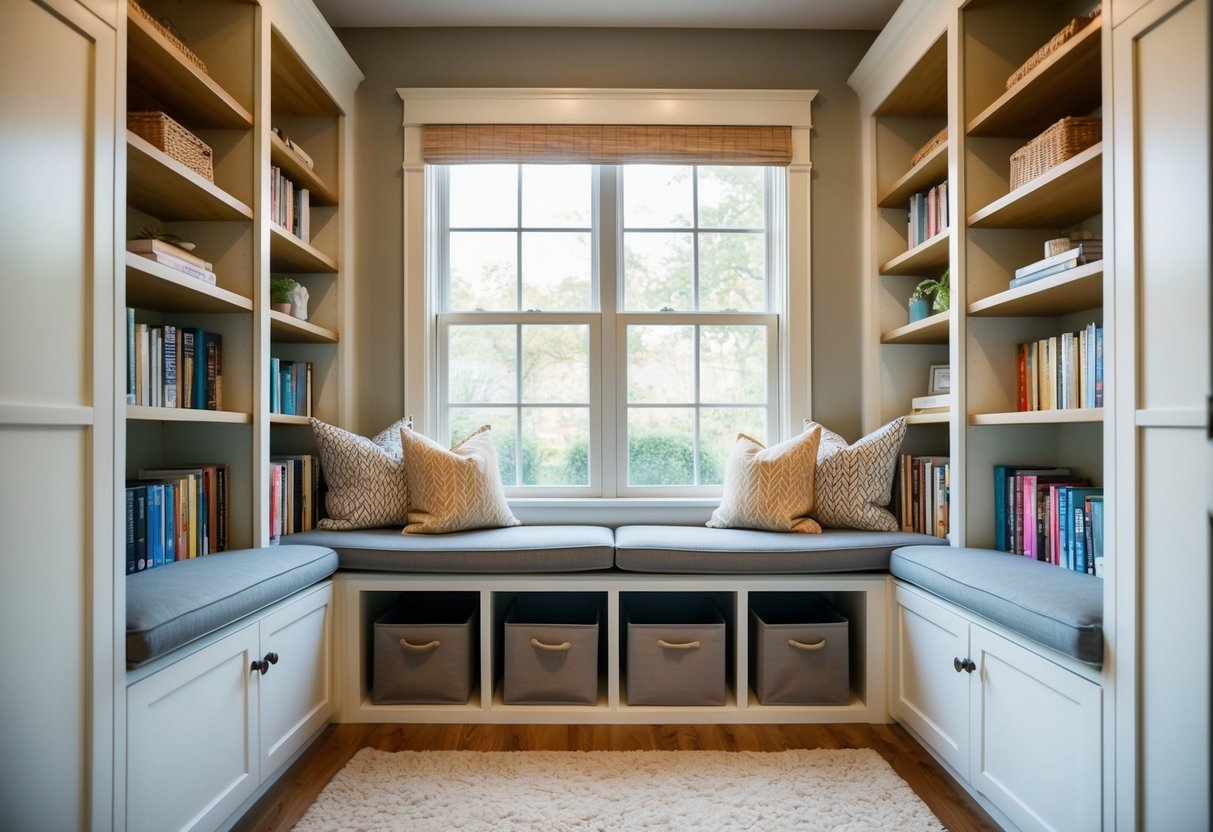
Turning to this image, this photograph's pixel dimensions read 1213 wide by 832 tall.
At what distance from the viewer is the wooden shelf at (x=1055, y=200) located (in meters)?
1.72

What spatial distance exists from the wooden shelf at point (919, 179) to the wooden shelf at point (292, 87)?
2.40 metres

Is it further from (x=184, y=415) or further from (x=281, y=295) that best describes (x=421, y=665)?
(x=281, y=295)

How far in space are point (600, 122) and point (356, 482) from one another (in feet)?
6.17

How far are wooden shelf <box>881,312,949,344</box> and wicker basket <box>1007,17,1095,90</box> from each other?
0.76m

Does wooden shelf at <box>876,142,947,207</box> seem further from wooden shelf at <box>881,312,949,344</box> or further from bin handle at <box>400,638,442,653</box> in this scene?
bin handle at <box>400,638,442,653</box>

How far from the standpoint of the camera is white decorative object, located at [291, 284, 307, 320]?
2.53 meters

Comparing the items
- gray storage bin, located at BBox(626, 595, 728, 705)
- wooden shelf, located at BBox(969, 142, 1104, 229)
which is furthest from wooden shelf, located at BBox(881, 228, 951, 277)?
gray storage bin, located at BBox(626, 595, 728, 705)

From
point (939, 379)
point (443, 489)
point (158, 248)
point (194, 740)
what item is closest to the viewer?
point (194, 740)

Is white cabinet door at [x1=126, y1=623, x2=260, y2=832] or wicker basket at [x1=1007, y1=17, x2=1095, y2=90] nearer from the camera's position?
white cabinet door at [x1=126, y1=623, x2=260, y2=832]

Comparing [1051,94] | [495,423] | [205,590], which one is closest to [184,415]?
[205,590]

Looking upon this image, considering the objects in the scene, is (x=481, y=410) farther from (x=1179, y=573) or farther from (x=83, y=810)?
(x=1179, y=573)

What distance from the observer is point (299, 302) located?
2.57m

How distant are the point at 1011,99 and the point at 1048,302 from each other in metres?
0.64

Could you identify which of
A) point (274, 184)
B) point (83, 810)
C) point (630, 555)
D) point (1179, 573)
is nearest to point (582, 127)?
point (274, 184)
